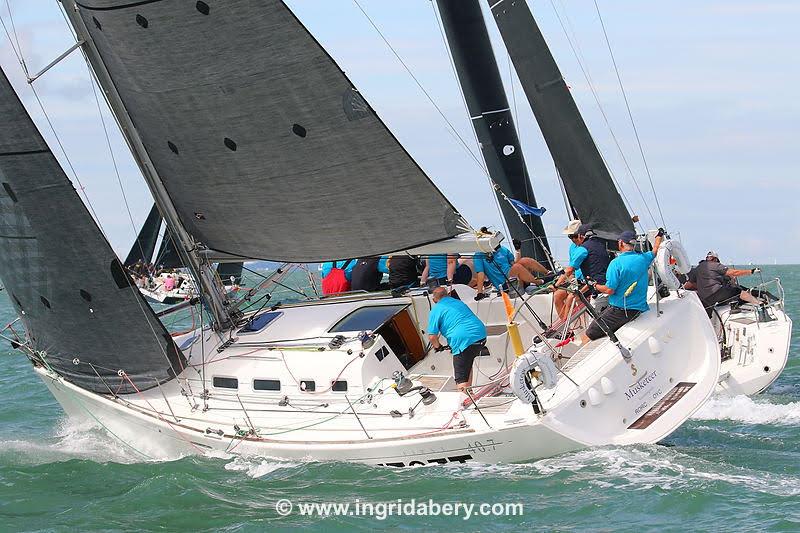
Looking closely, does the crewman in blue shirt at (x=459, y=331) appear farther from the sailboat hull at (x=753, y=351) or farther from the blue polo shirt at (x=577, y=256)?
the sailboat hull at (x=753, y=351)

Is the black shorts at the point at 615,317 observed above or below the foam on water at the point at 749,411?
above

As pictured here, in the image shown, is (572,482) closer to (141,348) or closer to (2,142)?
(141,348)

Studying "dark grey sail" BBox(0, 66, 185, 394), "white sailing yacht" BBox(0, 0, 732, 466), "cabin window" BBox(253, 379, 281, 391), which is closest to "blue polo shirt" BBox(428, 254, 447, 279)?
"white sailing yacht" BBox(0, 0, 732, 466)

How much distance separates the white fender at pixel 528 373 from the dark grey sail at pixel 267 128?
161 centimetres

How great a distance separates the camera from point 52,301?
34.4 feet

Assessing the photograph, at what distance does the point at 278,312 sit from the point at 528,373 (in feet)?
13.5

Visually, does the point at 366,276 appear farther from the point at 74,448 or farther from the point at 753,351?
the point at 753,351

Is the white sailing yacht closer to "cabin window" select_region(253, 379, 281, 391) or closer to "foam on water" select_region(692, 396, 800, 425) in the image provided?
"cabin window" select_region(253, 379, 281, 391)

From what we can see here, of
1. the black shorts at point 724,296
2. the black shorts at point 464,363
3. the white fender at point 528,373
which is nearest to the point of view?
the white fender at point 528,373

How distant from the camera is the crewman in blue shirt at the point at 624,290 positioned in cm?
934

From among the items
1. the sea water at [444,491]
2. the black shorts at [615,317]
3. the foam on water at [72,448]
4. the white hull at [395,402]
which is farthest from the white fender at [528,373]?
the foam on water at [72,448]

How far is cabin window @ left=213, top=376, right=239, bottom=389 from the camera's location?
→ 1030 centimetres

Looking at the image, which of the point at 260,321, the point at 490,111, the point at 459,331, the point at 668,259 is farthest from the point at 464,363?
the point at 490,111

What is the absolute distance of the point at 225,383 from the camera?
408 inches
